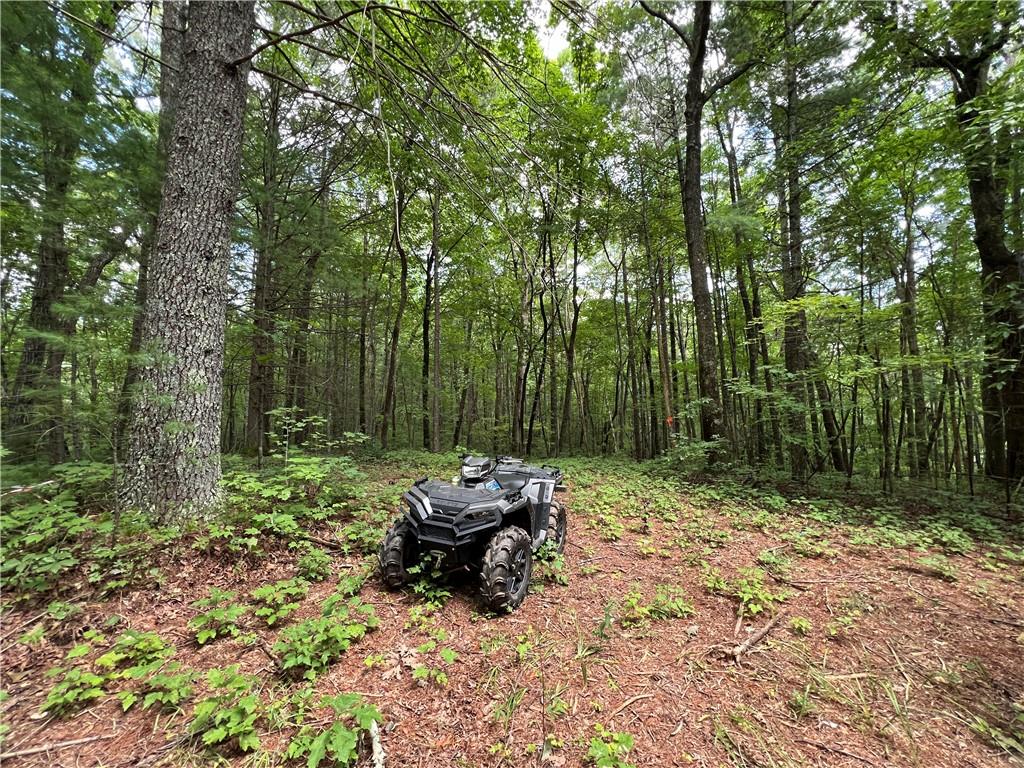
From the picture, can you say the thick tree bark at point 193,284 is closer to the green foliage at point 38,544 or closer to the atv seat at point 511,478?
the green foliage at point 38,544

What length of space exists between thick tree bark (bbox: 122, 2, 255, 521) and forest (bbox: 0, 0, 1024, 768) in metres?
0.03

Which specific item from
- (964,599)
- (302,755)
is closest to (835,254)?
(964,599)

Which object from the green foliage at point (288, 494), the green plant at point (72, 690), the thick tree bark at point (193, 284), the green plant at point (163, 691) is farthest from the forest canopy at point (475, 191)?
the green plant at point (163, 691)

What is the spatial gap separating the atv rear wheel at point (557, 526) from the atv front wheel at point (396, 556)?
1.53 meters

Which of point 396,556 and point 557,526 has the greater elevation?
point 396,556

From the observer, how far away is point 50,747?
157 centimetres

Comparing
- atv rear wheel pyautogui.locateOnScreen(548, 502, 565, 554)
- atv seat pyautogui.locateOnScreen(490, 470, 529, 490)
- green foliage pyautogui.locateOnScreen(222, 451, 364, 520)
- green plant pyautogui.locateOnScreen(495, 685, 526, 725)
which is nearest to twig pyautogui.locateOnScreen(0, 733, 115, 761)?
green plant pyautogui.locateOnScreen(495, 685, 526, 725)

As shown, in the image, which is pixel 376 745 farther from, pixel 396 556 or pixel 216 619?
pixel 216 619

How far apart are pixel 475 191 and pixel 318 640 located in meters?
2.83

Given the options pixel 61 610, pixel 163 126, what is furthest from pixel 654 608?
pixel 163 126

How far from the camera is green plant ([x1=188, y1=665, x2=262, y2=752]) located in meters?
1.63

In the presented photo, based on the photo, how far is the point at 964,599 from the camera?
328cm

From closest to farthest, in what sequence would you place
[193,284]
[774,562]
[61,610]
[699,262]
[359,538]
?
[61,610] < [193,284] < [359,538] < [774,562] < [699,262]

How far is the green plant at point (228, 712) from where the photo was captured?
163 cm
